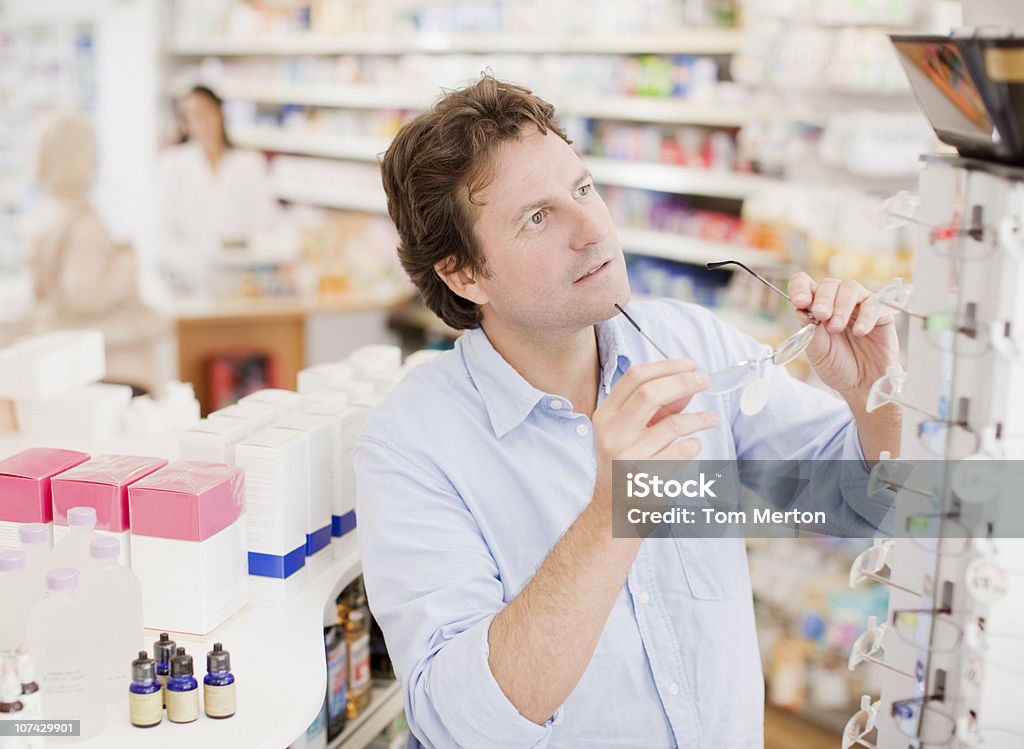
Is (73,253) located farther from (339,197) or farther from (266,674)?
(266,674)

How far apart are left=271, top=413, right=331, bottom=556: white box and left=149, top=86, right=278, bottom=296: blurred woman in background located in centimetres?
440

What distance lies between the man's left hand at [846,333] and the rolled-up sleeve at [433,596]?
633mm

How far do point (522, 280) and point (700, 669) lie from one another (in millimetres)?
734

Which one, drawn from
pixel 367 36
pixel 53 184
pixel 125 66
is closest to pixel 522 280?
pixel 53 184

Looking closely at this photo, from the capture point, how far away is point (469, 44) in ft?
21.7

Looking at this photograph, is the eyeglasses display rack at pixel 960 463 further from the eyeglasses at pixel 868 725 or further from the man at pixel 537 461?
the man at pixel 537 461

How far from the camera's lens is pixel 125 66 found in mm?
8922

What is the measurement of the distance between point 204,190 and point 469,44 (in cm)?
176

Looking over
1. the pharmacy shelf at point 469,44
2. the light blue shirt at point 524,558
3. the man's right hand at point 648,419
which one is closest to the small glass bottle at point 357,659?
the light blue shirt at point 524,558

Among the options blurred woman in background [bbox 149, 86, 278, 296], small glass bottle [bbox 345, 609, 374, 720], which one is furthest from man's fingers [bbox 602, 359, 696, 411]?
blurred woman in background [bbox 149, 86, 278, 296]

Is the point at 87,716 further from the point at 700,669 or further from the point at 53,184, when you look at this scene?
the point at 53,184

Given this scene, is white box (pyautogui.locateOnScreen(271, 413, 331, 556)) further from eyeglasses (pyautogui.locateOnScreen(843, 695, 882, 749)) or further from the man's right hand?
eyeglasses (pyautogui.locateOnScreen(843, 695, 882, 749))

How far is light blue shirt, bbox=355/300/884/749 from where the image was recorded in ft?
5.66

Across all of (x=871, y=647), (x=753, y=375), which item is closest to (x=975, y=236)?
(x=753, y=375)
